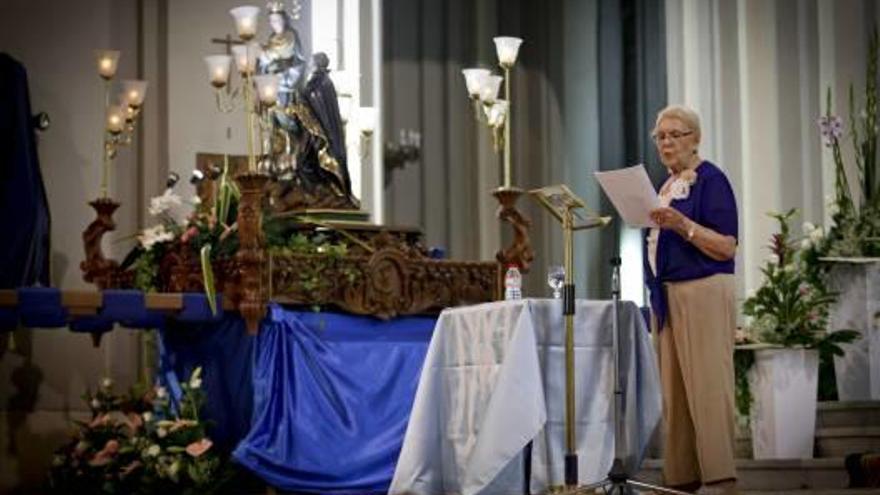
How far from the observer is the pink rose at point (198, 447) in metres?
7.03

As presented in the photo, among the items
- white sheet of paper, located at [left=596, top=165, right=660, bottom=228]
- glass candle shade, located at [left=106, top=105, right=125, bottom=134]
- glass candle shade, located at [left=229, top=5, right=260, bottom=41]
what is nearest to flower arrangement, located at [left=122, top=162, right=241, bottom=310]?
glass candle shade, located at [left=106, top=105, right=125, bottom=134]

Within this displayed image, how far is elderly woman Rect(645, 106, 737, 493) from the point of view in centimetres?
532

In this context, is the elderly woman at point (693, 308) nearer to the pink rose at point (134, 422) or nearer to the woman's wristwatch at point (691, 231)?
the woman's wristwatch at point (691, 231)

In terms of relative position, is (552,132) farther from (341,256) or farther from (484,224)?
(341,256)

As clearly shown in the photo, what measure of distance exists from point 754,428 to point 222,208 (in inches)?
101

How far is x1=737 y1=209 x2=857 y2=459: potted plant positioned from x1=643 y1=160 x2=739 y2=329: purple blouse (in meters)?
1.86

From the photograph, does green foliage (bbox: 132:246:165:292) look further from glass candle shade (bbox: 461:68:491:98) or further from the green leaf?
glass candle shade (bbox: 461:68:491:98)

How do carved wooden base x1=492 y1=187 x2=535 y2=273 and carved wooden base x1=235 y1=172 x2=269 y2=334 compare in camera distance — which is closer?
carved wooden base x1=235 y1=172 x2=269 y2=334

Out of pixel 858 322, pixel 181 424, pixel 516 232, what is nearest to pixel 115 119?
pixel 181 424

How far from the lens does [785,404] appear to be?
7.11 metres

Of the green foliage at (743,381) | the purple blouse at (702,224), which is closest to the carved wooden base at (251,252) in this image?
the green foliage at (743,381)

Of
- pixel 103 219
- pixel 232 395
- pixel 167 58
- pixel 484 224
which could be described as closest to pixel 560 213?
pixel 232 395

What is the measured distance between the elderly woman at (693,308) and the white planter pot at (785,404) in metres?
1.70

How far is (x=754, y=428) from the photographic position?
725cm
